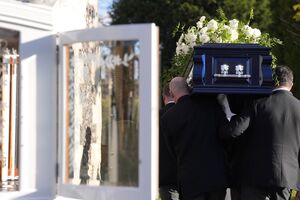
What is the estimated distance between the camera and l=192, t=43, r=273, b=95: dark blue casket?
5.04 m

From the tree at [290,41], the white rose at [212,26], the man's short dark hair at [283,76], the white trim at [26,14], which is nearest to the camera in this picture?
the white trim at [26,14]

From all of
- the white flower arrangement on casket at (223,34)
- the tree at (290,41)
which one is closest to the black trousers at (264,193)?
the white flower arrangement on casket at (223,34)

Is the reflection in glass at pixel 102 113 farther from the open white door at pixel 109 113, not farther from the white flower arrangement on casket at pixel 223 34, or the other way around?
→ the white flower arrangement on casket at pixel 223 34

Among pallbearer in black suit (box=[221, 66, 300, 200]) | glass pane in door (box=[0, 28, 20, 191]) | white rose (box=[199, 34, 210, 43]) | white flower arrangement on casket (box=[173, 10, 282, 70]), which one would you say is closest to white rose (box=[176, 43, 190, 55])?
white flower arrangement on casket (box=[173, 10, 282, 70])

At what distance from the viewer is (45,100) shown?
4.04 meters

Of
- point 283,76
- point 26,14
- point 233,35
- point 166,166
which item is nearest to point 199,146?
point 283,76

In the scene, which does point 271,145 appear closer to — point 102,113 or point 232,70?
point 232,70

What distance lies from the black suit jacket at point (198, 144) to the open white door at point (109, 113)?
4.55 ft

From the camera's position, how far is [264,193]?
5484 mm

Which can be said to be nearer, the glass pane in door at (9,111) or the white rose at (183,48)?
the glass pane in door at (9,111)

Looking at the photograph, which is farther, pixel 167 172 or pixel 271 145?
pixel 167 172

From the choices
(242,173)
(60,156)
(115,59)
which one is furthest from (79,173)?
(242,173)

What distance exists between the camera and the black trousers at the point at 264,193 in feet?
17.9

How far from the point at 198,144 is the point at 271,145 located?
60 centimetres
